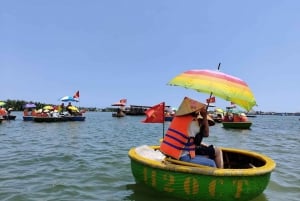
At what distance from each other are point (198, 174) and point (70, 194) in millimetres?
2945

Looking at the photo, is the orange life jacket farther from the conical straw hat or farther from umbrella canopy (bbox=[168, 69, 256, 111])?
umbrella canopy (bbox=[168, 69, 256, 111])

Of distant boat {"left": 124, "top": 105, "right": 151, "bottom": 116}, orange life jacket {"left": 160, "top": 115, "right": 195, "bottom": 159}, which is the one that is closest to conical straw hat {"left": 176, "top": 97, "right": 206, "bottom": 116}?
orange life jacket {"left": 160, "top": 115, "right": 195, "bottom": 159}

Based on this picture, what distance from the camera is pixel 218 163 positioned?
6992mm

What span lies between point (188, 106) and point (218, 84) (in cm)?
71

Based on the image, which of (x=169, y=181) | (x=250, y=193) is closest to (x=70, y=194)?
(x=169, y=181)

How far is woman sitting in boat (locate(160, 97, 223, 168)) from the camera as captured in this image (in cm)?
638

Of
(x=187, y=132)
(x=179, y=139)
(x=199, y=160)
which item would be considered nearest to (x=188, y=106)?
(x=187, y=132)

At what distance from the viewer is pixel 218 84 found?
6117mm

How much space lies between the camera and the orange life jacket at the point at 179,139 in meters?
6.41

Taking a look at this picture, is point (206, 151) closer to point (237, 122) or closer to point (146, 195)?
point (146, 195)

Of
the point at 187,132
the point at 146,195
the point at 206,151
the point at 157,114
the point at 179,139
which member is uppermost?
the point at 157,114

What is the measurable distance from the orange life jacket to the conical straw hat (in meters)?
0.11

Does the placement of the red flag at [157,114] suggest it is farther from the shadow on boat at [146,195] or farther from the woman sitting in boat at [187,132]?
the woman sitting in boat at [187,132]

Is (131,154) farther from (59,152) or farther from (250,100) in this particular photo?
(59,152)
